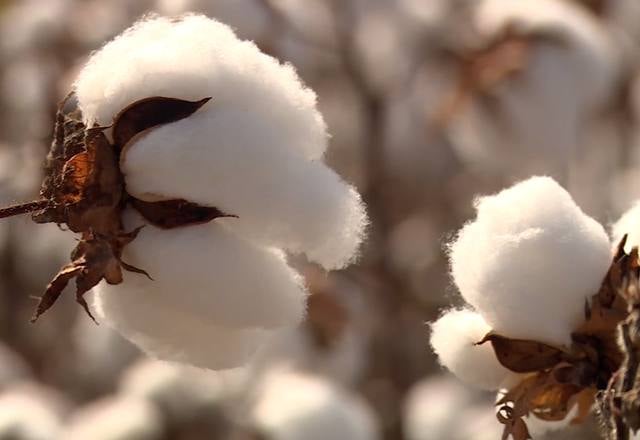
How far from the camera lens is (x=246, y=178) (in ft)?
4.13

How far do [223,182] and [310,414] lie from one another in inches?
49.9

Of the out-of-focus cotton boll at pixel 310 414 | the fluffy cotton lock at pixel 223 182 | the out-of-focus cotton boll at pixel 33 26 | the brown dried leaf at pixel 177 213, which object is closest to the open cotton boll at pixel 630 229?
the fluffy cotton lock at pixel 223 182

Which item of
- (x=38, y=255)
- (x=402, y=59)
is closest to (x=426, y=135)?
(x=402, y=59)

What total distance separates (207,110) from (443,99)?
7.95 feet

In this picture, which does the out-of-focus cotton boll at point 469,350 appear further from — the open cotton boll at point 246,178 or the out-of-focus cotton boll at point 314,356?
the out-of-focus cotton boll at point 314,356

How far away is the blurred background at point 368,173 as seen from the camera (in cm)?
286

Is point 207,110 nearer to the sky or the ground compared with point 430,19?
nearer to the ground

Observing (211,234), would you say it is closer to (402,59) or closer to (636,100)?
(402,59)

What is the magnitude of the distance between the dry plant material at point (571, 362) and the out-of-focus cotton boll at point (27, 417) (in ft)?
4.35

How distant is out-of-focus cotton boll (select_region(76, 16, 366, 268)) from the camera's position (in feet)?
4.14

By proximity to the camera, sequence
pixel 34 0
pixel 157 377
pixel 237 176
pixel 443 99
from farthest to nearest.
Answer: pixel 34 0
pixel 443 99
pixel 157 377
pixel 237 176

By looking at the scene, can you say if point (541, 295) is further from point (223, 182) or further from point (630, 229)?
point (223, 182)

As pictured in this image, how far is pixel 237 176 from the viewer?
4.13 feet

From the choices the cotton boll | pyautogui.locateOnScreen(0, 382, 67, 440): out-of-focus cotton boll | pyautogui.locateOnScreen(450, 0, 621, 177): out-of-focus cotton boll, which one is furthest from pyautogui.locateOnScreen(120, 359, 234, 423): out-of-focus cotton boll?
→ pyautogui.locateOnScreen(450, 0, 621, 177): out-of-focus cotton boll
